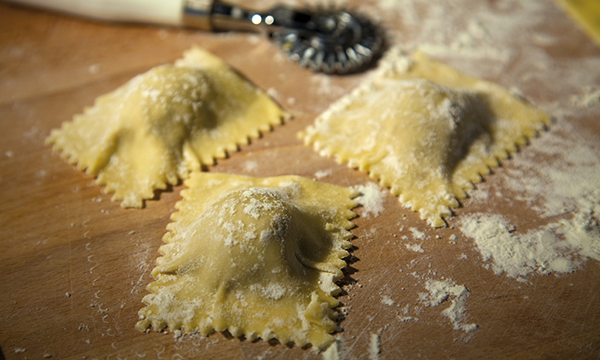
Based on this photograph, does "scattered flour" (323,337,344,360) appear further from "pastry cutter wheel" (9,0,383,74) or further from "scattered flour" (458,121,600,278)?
"pastry cutter wheel" (9,0,383,74)

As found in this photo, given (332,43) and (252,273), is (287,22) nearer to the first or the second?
(332,43)

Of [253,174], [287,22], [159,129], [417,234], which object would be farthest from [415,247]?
[287,22]

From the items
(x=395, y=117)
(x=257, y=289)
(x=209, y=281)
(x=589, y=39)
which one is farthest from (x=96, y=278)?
(x=589, y=39)

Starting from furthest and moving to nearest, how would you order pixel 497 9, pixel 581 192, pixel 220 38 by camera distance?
pixel 497 9, pixel 220 38, pixel 581 192

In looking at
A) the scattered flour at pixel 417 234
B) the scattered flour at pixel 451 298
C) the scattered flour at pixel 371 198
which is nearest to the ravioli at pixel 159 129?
the scattered flour at pixel 371 198

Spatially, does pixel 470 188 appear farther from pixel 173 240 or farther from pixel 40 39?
pixel 40 39

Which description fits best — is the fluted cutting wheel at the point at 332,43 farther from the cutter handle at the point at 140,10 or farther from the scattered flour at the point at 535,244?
the scattered flour at the point at 535,244
